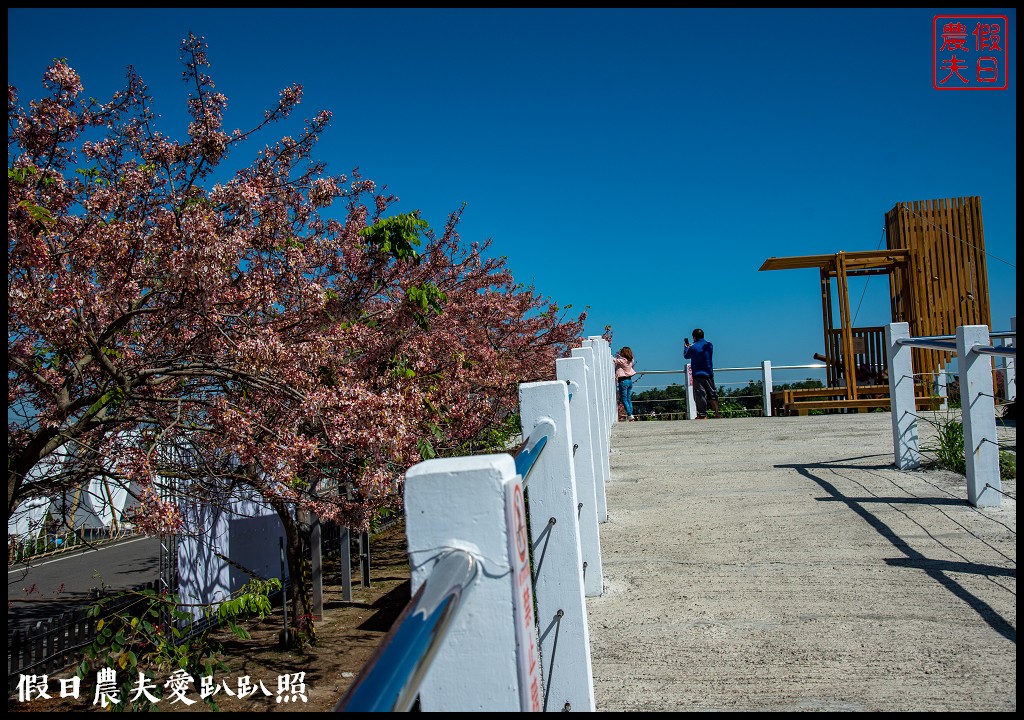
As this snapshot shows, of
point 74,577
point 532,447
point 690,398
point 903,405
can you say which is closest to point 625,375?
point 690,398

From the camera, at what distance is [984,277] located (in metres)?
16.1

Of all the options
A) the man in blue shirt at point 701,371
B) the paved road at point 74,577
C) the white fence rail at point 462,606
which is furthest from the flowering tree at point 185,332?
the man in blue shirt at point 701,371

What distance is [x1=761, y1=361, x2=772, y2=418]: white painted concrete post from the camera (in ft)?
60.0

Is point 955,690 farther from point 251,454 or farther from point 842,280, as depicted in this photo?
point 842,280

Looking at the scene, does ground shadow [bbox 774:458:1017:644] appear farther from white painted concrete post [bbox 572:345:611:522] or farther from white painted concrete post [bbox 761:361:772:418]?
white painted concrete post [bbox 761:361:772:418]

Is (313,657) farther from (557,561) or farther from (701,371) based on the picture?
(701,371)

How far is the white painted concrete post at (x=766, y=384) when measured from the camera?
60.0ft

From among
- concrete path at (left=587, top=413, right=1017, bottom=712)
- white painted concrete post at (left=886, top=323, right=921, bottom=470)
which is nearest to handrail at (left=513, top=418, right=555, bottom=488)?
concrete path at (left=587, top=413, right=1017, bottom=712)

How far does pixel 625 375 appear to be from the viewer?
18281mm

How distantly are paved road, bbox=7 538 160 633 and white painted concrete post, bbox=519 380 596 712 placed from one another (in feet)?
28.5

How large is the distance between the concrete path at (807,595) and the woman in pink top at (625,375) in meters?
10.3

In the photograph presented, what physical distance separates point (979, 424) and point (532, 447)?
5.16m

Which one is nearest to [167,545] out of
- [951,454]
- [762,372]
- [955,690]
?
[955,690]

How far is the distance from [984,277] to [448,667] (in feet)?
59.4
